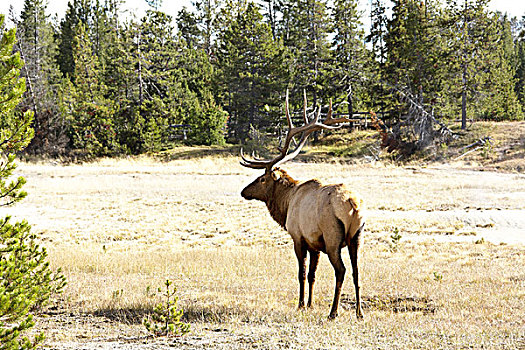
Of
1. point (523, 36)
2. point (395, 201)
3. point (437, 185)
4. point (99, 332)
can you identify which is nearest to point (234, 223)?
point (395, 201)

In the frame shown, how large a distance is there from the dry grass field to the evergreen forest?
19.6 m

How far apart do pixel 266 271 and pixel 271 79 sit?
120 ft

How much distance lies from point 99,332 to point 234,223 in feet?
39.1

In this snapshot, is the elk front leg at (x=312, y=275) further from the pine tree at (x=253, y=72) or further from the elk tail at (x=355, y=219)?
the pine tree at (x=253, y=72)

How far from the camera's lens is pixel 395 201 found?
22.4 m

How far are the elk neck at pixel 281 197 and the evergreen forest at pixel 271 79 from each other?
114 feet

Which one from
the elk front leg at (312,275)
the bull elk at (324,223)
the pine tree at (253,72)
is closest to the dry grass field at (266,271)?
the elk front leg at (312,275)

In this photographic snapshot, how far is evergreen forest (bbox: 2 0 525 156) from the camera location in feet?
141

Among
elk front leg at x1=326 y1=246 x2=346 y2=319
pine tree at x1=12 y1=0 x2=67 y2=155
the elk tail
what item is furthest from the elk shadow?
pine tree at x1=12 y1=0 x2=67 y2=155

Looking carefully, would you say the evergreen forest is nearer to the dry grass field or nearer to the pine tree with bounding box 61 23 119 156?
the pine tree with bounding box 61 23 119 156

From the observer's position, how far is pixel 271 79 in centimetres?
4531

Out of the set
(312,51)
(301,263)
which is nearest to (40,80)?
(312,51)

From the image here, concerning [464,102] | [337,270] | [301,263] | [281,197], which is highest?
[464,102]

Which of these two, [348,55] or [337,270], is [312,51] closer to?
[348,55]
